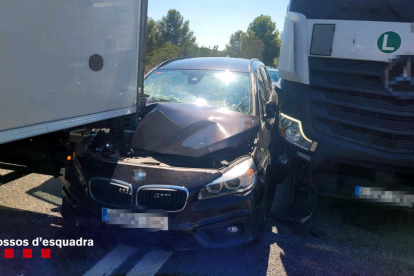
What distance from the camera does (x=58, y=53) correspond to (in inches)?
98.3

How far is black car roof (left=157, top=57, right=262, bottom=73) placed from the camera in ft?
15.1

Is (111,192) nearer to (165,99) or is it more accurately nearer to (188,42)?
(165,99)

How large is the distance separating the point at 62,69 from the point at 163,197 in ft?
4.38

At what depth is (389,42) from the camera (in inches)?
124

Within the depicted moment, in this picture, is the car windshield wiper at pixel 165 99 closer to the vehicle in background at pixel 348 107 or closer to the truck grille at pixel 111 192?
the vehicle in background at pixel 348 107

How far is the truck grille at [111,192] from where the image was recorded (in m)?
2.80

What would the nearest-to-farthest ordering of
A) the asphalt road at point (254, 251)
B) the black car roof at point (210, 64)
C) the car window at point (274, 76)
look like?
the asphalt road at point (254, 251) < the black car roof at point (210, 64) < the car window at point (274, 76)

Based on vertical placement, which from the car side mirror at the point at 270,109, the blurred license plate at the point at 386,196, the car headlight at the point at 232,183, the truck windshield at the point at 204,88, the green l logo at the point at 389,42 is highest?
the green l logo at the point at 389,42

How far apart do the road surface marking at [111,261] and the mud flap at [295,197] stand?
1593mm

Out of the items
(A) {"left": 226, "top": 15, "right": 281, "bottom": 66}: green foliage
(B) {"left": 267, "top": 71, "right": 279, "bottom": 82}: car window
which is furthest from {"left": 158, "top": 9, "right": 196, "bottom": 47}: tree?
(B) {"left": 267, "top": 71, "right": 279, "bottom": 82}: car window

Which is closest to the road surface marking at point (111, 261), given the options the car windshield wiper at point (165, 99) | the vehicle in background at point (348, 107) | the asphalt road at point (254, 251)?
the asphalt road at point (254, 251)

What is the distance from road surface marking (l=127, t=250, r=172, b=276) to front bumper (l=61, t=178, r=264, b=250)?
252mm

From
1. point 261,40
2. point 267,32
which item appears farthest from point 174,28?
point 267,32

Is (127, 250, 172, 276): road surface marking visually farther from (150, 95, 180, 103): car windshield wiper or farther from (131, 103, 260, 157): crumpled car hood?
(150, 95, 180, 103): car windshield wiper
